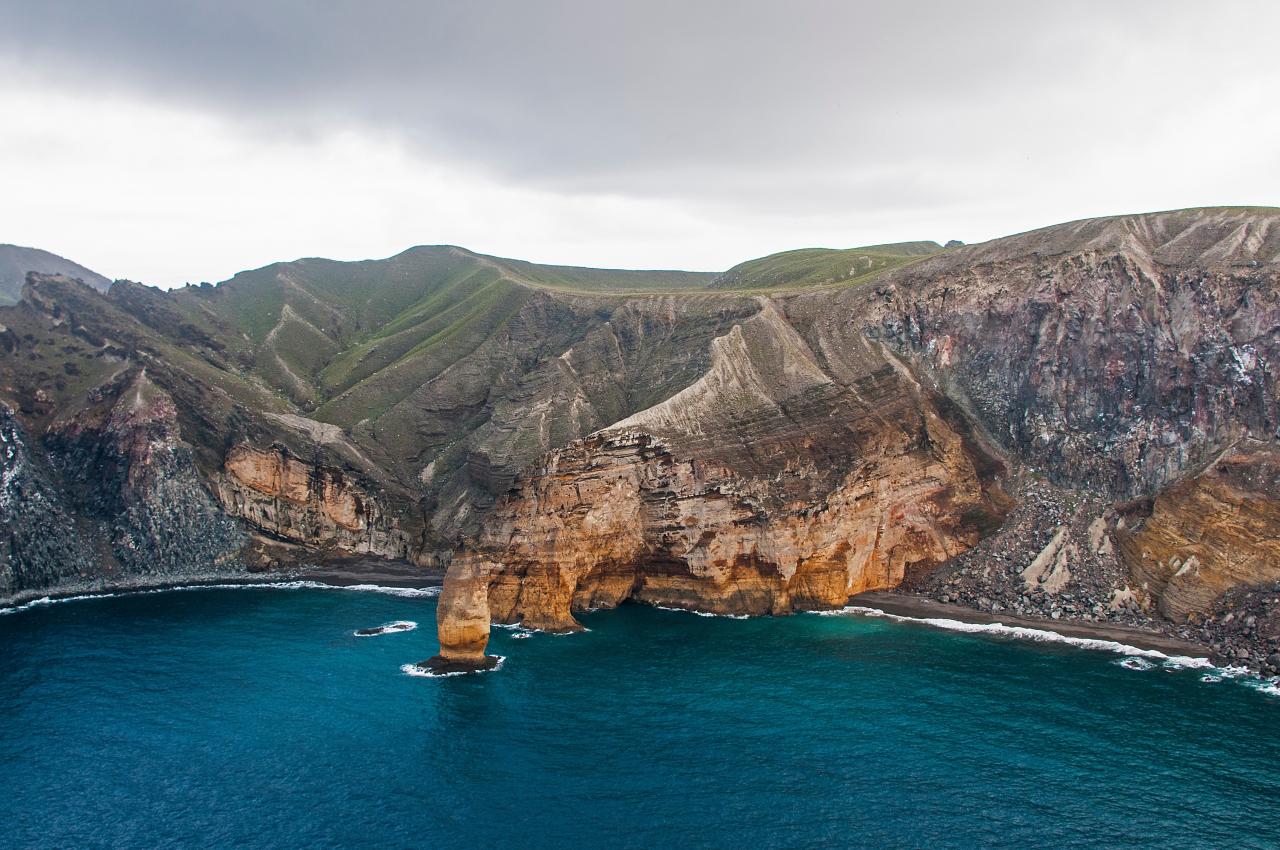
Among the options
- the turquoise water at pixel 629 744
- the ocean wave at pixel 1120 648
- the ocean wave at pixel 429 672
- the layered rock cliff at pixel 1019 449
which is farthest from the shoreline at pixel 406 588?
the ocean wave at pixel 429 672

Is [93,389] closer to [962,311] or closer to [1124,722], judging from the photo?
[962,311]

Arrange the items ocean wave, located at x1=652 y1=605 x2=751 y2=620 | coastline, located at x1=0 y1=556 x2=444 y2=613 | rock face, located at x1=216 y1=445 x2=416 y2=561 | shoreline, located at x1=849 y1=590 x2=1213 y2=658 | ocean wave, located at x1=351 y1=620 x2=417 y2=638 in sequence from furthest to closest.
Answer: rock face, located at x1=216 y1=445 x2=416 y2=561 → coastline, located at x1=0 y1=556 x2=444 y2=613 → ocean wave, located at x1=652 y1=605 x2=751 y2=620 → ocean wave, located at x1=351 y1=620 x2=417 y2=638 → shoreline, located at x1=849 y1=590 x2=1213 y2=658

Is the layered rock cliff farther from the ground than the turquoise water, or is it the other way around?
the layered rock cliff

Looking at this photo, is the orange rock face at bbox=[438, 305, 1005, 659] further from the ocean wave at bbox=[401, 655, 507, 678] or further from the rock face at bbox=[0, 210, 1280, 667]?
the ocean wave at bbox=[401, 655, 507, 678]

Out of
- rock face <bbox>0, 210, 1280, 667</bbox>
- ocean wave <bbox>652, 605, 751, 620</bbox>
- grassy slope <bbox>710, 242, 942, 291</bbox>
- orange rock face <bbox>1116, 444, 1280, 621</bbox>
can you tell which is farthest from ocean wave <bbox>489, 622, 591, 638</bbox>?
grassy slope <bbox>710, 242, 942, 291</bbox>

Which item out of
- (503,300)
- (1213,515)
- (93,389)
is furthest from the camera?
(503,300)

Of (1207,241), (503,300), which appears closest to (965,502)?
(1207,241)
